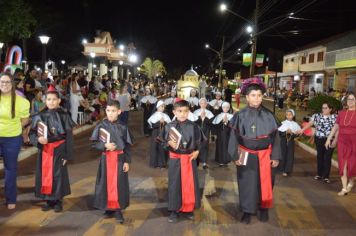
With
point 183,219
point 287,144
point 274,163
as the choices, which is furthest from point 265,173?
point 287,144

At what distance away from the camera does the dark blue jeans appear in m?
5.98

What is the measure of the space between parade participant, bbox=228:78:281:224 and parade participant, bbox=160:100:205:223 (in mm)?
562

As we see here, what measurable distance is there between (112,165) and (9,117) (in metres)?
1.64

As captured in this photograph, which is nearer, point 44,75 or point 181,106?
point 181,106

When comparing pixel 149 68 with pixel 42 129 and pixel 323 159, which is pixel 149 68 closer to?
pixel 323 159

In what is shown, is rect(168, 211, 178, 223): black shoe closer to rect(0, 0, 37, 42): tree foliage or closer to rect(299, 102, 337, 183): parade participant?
rect(299, 102, 337, 183): parade participant

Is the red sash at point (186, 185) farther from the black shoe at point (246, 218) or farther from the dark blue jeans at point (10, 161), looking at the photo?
the dark blue jeans at point (10, 161)

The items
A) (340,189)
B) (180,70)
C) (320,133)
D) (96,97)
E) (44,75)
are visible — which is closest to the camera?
(340,189)

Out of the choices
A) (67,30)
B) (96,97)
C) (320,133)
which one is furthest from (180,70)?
(320,133)

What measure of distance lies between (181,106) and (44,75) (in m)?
9.70

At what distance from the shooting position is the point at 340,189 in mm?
8133

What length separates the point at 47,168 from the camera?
601 centimetres

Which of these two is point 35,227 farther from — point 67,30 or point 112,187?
point 67,30

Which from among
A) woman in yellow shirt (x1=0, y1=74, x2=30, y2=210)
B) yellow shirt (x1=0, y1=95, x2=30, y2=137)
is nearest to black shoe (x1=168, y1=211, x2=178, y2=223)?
woman in yellow shirt (x1=0, y1=74, x2=30, y2=210)
